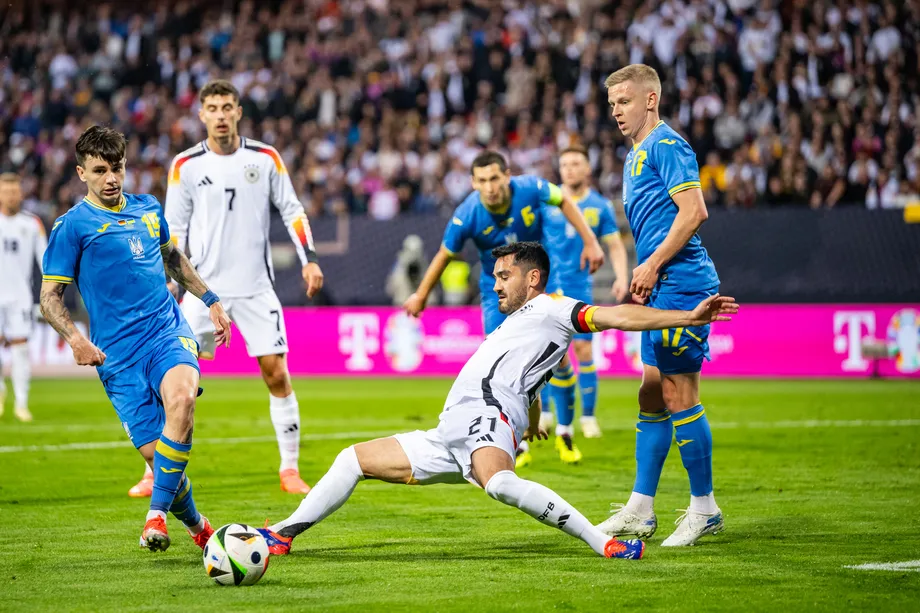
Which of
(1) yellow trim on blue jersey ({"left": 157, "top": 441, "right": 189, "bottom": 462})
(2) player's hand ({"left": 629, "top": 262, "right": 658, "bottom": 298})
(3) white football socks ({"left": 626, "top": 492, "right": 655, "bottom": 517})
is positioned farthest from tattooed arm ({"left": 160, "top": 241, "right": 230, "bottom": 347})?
(3) white football socks ({"left": 626, "top": 492, "right": 655, "bottom": 517})

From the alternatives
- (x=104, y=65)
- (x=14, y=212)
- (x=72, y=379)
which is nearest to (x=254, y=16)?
(x=104, y=65)

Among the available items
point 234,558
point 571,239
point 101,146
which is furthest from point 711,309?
point 571,239

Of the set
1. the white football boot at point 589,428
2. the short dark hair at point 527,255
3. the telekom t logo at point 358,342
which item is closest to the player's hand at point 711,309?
the short dark hair at point 527,255

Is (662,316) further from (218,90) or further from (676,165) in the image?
(218,90)

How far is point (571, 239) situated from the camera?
1190 centimetres

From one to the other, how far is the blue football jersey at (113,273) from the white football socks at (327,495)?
4.09 feet

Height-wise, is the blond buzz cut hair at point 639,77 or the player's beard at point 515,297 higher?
the blond buzz cut hair at point 639,77

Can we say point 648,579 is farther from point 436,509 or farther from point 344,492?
point 436,509

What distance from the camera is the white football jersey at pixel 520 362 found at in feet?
20.5

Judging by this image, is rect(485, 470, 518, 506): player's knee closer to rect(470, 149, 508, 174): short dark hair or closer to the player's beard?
the player's beard

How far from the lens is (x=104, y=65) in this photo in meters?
29.0

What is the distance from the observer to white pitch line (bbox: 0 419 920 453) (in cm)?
1176

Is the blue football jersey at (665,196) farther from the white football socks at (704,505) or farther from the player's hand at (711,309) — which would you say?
the white football socks at (704,505)

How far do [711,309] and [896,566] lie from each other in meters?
1.56
